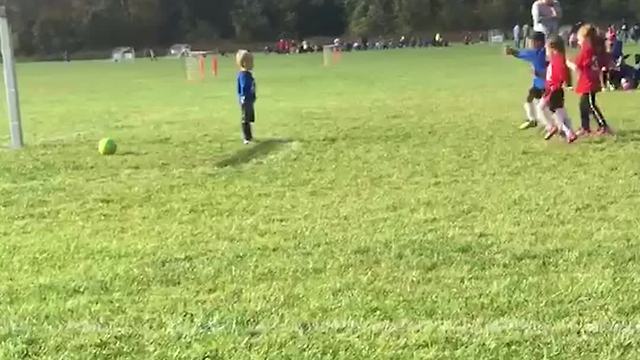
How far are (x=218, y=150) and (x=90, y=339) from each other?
27.0 ft

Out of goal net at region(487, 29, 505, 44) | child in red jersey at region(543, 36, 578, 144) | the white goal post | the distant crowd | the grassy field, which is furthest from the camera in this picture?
goal net at region(487, 29, 505, 44)

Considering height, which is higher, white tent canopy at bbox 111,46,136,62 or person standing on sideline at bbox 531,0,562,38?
person standing on sideline at bbox 531,0,562,38

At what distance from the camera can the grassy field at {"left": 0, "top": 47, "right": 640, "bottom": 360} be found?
16.3 ft

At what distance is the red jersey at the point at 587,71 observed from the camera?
13148mm

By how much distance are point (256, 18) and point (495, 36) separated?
22.1m

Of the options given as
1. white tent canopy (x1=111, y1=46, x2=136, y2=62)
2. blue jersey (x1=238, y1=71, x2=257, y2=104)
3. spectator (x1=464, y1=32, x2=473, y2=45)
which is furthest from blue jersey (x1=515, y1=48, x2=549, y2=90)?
spectator (x1=464, y1=32, x2=473, y2=45)

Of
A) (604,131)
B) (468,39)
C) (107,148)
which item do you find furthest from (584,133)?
(468,39)

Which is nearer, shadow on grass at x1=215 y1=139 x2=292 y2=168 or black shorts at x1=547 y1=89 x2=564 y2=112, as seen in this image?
shadow on grass at x1=215 y1=139 x2=292 y2=168

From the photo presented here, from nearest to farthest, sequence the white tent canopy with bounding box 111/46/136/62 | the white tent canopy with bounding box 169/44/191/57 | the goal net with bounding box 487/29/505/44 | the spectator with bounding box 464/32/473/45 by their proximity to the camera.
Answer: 1. the white tent canopy with bounding box 111/46/136/62
2. the goal net with bounding box 487/29/505/44
3. the white tent canopy with bounding box 169/44/191/57
4. the spectator with bounding box 464/32/473/45

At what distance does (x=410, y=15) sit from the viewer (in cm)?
9000

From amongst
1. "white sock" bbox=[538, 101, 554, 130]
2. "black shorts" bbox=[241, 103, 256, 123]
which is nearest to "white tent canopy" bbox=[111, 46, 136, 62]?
"black shorts" bbox=[241, 103, 256, 123]

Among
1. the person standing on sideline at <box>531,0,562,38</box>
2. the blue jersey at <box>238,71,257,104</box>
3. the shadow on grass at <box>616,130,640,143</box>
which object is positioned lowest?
the shadow on grass at <box>616,130,640,143</box>

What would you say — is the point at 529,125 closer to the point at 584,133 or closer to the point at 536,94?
the point at 536,94

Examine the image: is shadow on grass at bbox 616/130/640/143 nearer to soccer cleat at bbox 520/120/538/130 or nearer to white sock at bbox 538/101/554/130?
white sock at bbox 538/101/554/130
